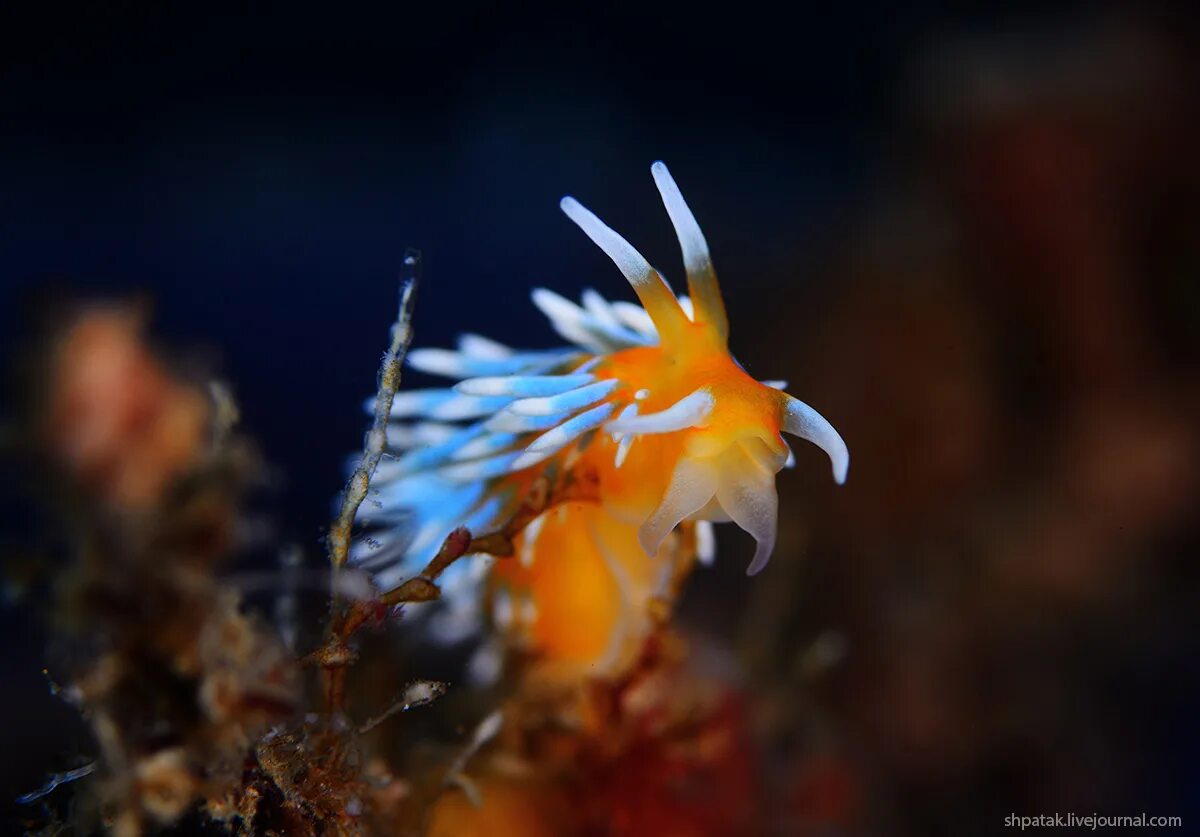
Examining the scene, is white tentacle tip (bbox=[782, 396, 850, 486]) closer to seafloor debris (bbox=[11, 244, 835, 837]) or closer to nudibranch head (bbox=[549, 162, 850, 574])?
nudibranch head (bbox=[549, 162, 850, 574])

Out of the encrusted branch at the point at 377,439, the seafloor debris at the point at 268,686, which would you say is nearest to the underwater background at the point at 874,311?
the seafloor debris at the point at 268,686

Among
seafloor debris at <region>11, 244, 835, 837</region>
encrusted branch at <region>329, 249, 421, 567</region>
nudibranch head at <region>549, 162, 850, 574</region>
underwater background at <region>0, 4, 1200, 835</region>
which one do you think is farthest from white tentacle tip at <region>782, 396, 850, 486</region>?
underwater background at <region>0, 4, 1200, 835</region>

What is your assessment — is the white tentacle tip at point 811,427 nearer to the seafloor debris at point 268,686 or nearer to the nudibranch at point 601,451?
the nudibranch at point 601,451

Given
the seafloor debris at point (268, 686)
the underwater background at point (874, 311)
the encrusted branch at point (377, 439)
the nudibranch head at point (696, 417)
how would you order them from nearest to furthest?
the seafloor debris at point (268, 686) → the encrusted branch at point (377, 439) → the nudibranch head at point (696, 417) → the underwater background at point (874, 311)

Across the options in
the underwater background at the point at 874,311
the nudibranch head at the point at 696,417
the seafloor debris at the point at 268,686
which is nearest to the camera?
the seafloor debris at the point at 268,686

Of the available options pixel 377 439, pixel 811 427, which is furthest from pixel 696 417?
pixel 377 439

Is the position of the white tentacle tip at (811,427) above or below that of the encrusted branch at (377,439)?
below
